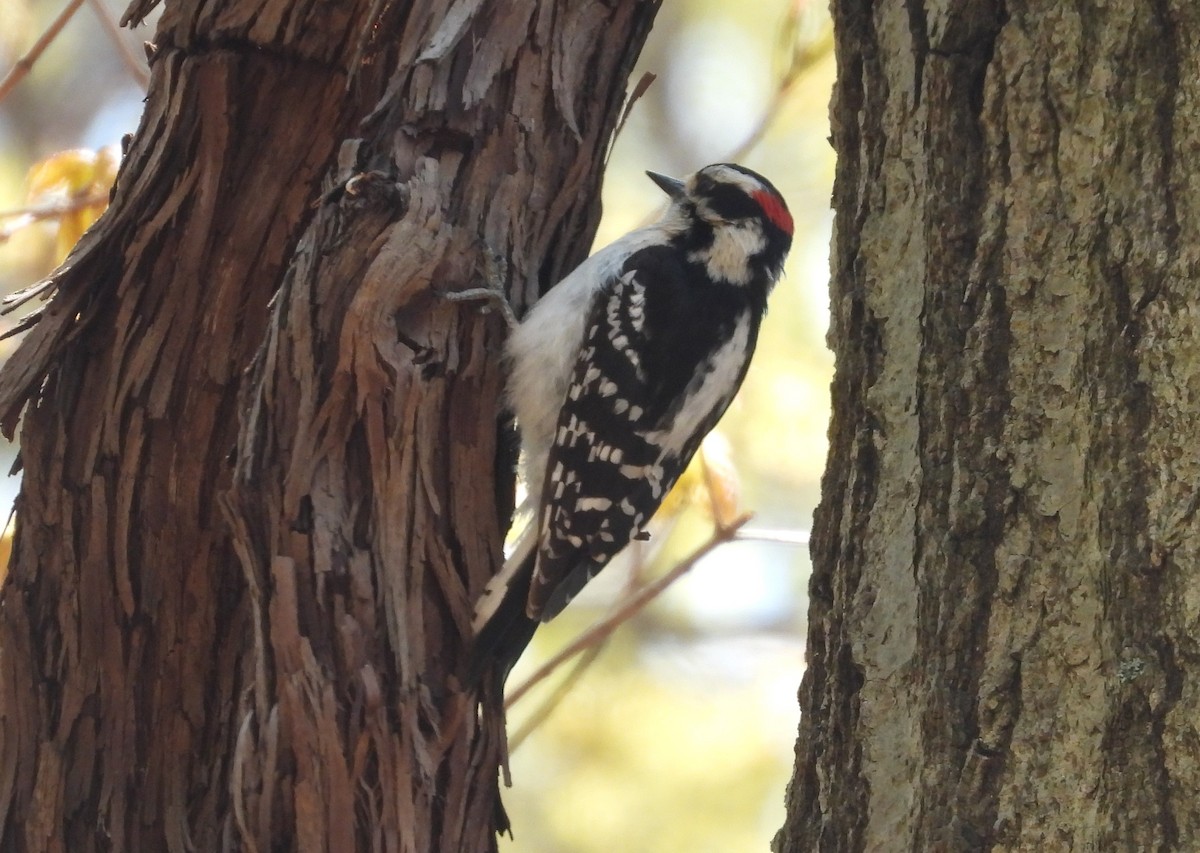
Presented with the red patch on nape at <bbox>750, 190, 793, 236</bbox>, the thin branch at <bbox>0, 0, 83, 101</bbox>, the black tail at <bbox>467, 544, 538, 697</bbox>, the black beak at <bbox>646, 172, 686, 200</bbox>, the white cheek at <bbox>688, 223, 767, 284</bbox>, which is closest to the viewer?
the black tail at <bbox>467, 544, 538, 697</bbox>

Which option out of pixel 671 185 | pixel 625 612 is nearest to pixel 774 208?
pixel 671 185

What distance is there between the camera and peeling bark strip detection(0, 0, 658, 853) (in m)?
2.27

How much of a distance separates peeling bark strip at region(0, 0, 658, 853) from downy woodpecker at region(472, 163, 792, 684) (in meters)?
0.14

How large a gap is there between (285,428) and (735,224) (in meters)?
1.51

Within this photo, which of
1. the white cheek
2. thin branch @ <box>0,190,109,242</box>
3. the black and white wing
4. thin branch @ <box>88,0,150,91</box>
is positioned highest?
thin branch @ <box>88,0,150,91</box>

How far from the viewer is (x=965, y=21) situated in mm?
1611

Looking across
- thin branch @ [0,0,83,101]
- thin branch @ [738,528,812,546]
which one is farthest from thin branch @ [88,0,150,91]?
thin branch @ [738,528,812,546]

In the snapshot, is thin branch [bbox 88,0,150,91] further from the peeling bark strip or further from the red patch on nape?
the red patch on nape

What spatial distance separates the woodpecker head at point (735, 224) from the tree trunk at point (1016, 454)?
158 cm

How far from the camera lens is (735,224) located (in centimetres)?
338

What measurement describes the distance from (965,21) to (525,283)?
1.37 m

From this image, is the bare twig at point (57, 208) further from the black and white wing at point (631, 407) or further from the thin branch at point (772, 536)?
the thin branch at point (772, 536)

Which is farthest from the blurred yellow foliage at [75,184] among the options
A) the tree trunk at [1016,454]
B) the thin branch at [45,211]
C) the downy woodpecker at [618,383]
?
the tree trunk at [1016,454]

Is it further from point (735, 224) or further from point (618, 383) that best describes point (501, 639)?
point (735, 224)
